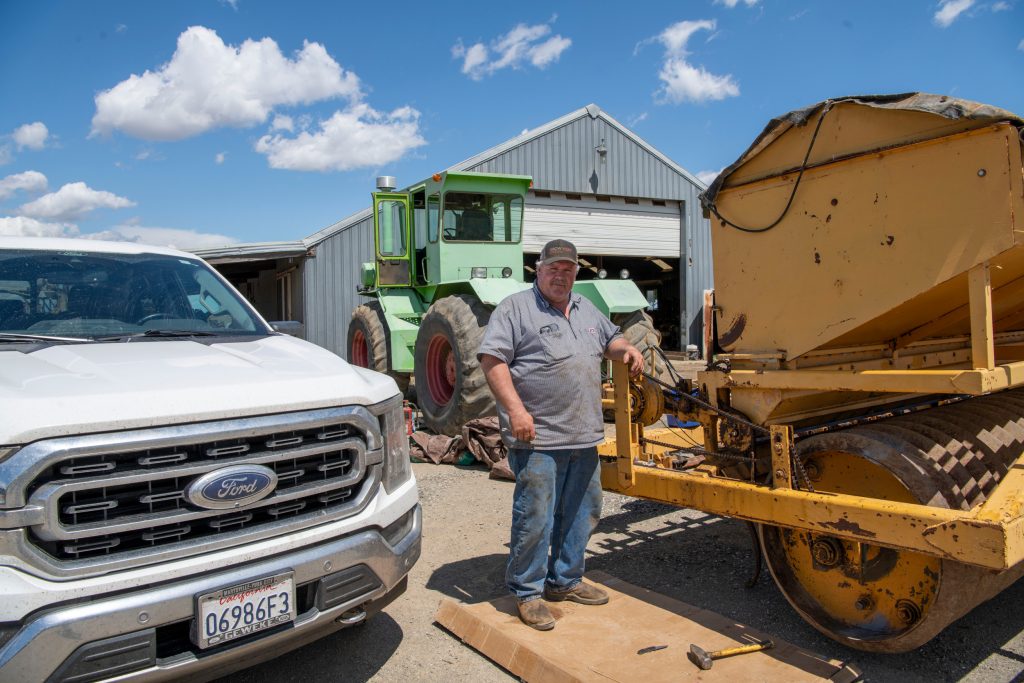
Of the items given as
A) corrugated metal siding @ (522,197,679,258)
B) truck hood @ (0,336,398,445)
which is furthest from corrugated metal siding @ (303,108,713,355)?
truck hood @ (0,336,398,445)

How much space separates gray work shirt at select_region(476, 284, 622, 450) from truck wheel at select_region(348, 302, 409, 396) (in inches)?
235

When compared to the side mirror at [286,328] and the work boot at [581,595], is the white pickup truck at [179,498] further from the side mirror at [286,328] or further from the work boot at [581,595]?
the work boot at [581,595]

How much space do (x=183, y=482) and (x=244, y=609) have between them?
472 millimetres

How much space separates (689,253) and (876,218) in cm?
1677

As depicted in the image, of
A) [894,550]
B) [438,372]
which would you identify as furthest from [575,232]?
[894,550]

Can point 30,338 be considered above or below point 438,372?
above

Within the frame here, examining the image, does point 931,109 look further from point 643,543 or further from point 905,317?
point 643,543

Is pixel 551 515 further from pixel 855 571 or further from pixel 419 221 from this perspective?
pixel 419 221

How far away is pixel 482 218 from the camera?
9.03 metres

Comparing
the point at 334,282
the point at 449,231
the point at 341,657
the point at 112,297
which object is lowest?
the point at 341,657

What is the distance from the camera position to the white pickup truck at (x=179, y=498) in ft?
6.94

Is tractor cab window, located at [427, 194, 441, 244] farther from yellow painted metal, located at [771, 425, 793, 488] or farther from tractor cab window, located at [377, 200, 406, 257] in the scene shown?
yellow painted metal, located at [771, 425, 793, 488]

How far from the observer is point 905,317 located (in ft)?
11.6

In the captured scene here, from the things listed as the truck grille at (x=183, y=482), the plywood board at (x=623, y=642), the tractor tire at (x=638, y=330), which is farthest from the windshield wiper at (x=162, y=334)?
the tractor tire at (x=638, y=330)
